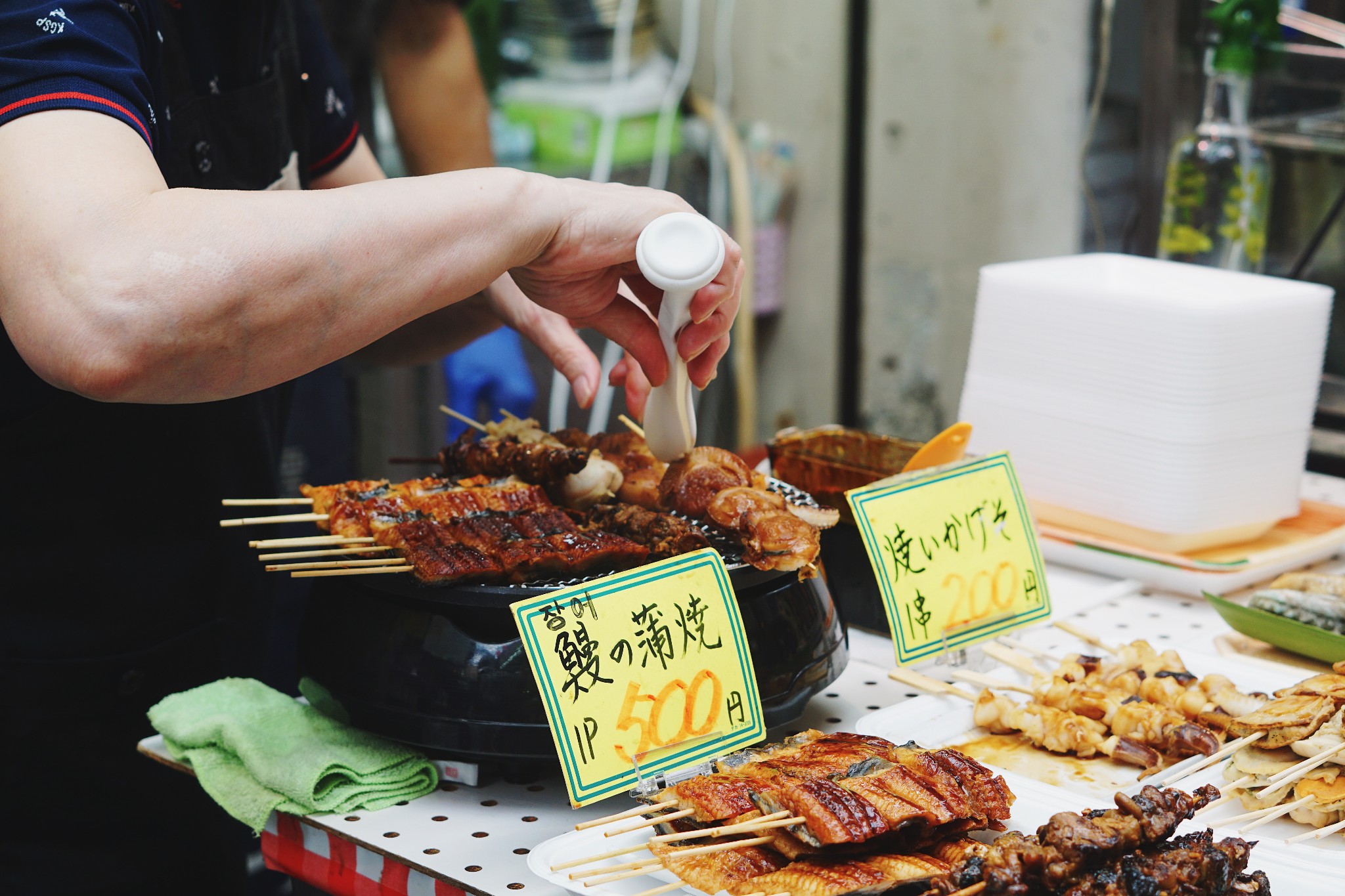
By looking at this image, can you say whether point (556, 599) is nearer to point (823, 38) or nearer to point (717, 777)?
point (717, 777)

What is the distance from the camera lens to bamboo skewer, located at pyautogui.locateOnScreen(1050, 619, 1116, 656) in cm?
186

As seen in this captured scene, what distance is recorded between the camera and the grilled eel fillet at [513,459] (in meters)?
1.72

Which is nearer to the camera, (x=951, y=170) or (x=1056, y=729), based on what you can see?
(x=1056, y=729)

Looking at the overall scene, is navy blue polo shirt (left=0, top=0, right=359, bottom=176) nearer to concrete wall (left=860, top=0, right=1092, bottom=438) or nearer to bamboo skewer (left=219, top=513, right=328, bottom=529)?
bamboo skewer (left=219, top=513, right=328, bottom=529)

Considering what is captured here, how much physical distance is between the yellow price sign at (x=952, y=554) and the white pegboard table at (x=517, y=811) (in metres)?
0.12

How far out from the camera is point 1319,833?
1.31 metres

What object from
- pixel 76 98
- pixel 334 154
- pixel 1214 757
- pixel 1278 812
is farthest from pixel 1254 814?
pixel 334 154

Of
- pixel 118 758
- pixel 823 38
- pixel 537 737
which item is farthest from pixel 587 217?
pixel 823 38

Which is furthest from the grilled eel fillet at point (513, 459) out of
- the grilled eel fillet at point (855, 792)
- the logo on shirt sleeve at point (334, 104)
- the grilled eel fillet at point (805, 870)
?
the logo on shirt sleeve at point (334, 104)

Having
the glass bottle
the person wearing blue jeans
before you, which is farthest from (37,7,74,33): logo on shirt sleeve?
the person wearing blue jeans

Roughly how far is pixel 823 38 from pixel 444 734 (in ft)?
12.6

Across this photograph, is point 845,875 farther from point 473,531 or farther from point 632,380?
point 632,380

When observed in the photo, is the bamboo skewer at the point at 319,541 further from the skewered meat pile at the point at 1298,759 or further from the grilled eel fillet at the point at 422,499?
the skewered meat pile at the point at 1298,759

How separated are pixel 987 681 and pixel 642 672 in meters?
0.58
